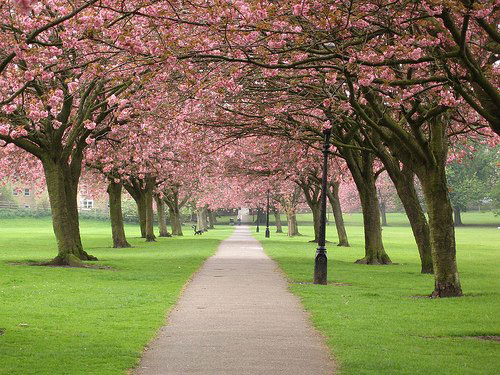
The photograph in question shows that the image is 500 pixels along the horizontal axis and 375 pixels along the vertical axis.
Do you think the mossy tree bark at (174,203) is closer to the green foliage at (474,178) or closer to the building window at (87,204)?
the green foliage at (474,178)

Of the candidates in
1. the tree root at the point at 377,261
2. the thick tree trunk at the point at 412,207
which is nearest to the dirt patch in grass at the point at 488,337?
the thick tree trunk at the point at 412,207

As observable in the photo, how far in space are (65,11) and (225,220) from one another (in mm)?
132413

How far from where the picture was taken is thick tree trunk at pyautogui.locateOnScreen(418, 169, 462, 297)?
17.6 m

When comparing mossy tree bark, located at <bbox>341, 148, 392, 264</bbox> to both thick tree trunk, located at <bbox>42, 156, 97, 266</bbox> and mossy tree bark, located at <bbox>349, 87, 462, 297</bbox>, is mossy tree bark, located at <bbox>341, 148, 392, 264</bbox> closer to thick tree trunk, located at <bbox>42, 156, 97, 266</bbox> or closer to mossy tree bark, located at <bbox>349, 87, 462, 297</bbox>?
thick tree trunk, located at <bbox>42, 156, 97, 266</bbox>

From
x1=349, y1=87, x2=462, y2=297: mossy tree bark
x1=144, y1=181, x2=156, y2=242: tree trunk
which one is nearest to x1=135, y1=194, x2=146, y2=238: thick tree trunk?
x1=144, y1=181, x2=156, y2=242: tree trunk

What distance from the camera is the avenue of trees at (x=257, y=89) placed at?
480 inches

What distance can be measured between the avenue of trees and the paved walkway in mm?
3967

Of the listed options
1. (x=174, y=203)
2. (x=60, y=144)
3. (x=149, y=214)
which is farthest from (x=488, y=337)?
(x=174, y=203)

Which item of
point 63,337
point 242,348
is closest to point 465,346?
point 242,348

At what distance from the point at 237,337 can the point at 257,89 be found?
896 cm

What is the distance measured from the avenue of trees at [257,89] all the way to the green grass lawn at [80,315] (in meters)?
3.67

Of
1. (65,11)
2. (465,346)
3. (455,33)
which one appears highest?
→ (65,11)

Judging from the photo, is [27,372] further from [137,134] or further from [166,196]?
[166,196]

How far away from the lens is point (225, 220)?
145375mm
